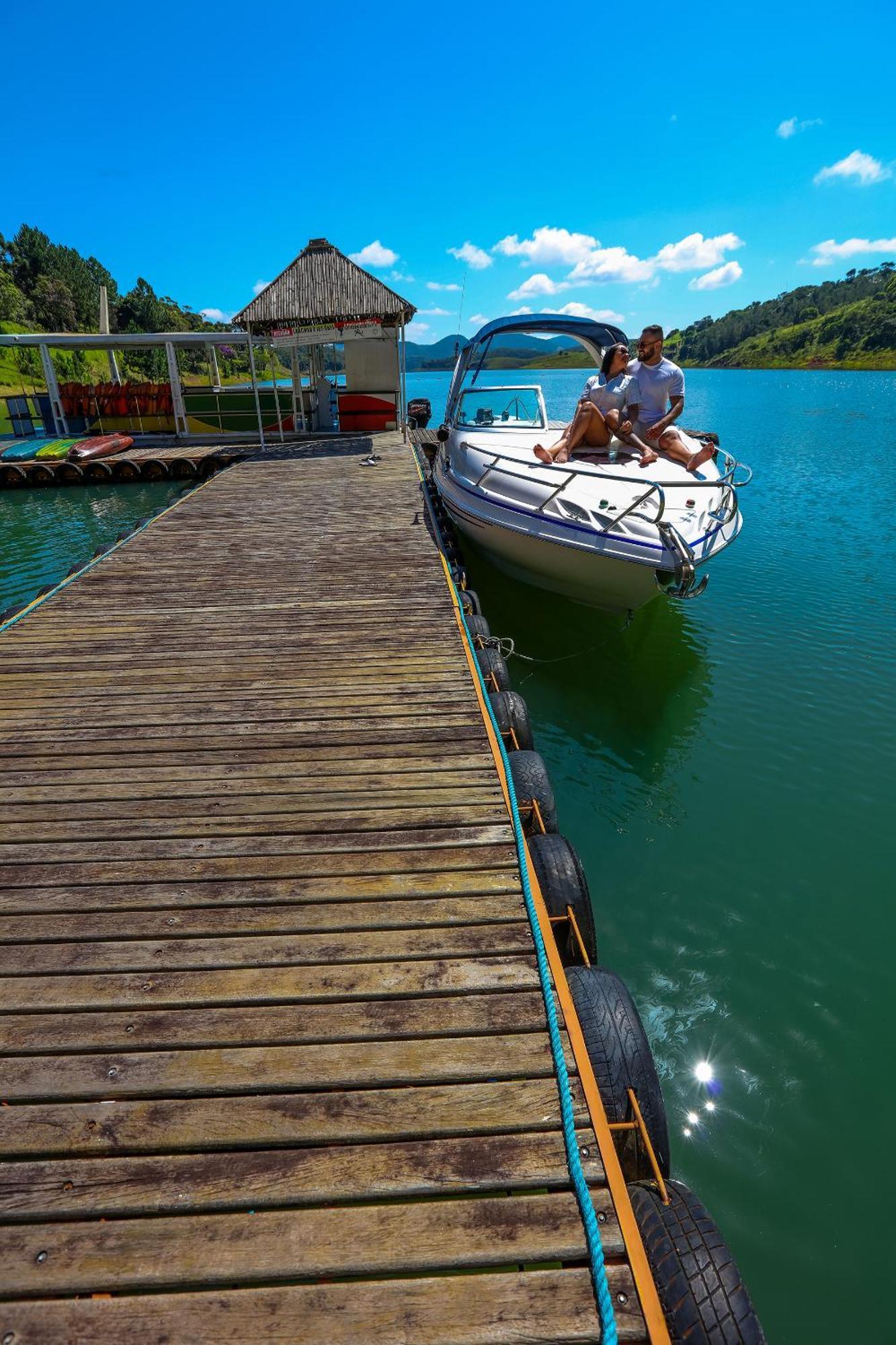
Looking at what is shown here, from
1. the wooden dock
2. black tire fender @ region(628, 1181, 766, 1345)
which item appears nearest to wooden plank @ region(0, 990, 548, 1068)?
the wooden dock

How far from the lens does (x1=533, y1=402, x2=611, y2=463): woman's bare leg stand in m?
8.62

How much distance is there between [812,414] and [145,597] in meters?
39.1

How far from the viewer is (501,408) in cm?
1131

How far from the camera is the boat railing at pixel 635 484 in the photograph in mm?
7043

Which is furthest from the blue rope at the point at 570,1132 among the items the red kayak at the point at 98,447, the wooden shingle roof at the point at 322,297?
the red kayak at the point at 98,447

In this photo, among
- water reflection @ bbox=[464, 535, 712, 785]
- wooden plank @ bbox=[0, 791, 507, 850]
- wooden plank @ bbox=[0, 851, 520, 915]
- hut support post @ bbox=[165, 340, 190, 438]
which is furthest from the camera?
hut support post @ bbox=[165, 340, 190, 438]

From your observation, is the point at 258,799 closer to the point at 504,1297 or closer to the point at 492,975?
the point at 492,975

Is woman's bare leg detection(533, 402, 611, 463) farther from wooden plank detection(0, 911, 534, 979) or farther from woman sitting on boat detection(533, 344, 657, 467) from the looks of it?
wooden plank detection(0, 911, 534, 979)

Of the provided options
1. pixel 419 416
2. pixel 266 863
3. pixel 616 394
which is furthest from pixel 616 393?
pixel 419 416

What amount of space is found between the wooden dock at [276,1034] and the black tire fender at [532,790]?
11.1 inches

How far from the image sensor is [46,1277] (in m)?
1.81

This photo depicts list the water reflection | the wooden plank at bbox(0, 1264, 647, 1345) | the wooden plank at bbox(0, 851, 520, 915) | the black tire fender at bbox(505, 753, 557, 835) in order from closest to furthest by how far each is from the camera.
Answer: the wooden plank at bbox(0, 1264, 647, 1345) < the wooden plank at bbox(0, 851, 520, 915) < the black tire fender at bbox(505, 753, 557, 835) < the water reflection

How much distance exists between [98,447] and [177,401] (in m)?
3.15

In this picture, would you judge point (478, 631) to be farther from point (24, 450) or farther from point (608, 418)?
point (24, 450)
